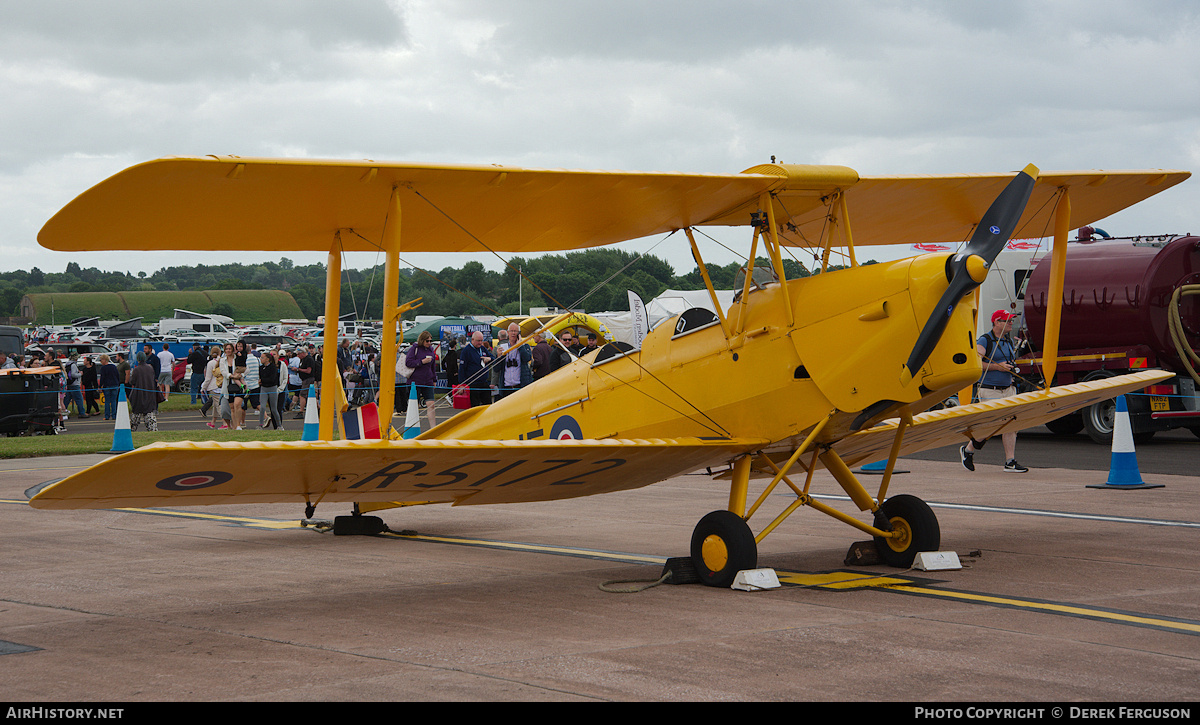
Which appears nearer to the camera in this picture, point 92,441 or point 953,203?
point 953,203

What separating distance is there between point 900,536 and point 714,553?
4.95 ft

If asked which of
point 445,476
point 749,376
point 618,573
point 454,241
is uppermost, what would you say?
point 454,241

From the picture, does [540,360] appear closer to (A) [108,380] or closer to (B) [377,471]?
(B) [377,471]

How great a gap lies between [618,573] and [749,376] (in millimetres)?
1700

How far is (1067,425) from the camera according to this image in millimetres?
19297

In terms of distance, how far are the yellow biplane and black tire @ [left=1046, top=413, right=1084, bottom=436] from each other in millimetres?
11520

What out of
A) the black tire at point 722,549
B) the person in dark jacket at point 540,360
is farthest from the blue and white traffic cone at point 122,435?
the black tire at point 722,549

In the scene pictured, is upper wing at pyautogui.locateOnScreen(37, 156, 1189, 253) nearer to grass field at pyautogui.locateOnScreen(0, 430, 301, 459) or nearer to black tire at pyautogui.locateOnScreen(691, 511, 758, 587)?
black tire at pyautogui.locateOnScreen(691, 511, 758, 587)

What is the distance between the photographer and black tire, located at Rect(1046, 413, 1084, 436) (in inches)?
754

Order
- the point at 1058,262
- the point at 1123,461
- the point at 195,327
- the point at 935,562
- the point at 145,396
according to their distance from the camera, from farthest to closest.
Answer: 1. the point at 195,327
2. the point at 145,396
3. the point at 1123,461
4. the point at 1058,262
5. the point at 935,562

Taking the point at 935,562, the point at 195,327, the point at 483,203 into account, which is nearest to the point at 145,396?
the point at 483,203

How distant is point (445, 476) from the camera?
6.41 metres
